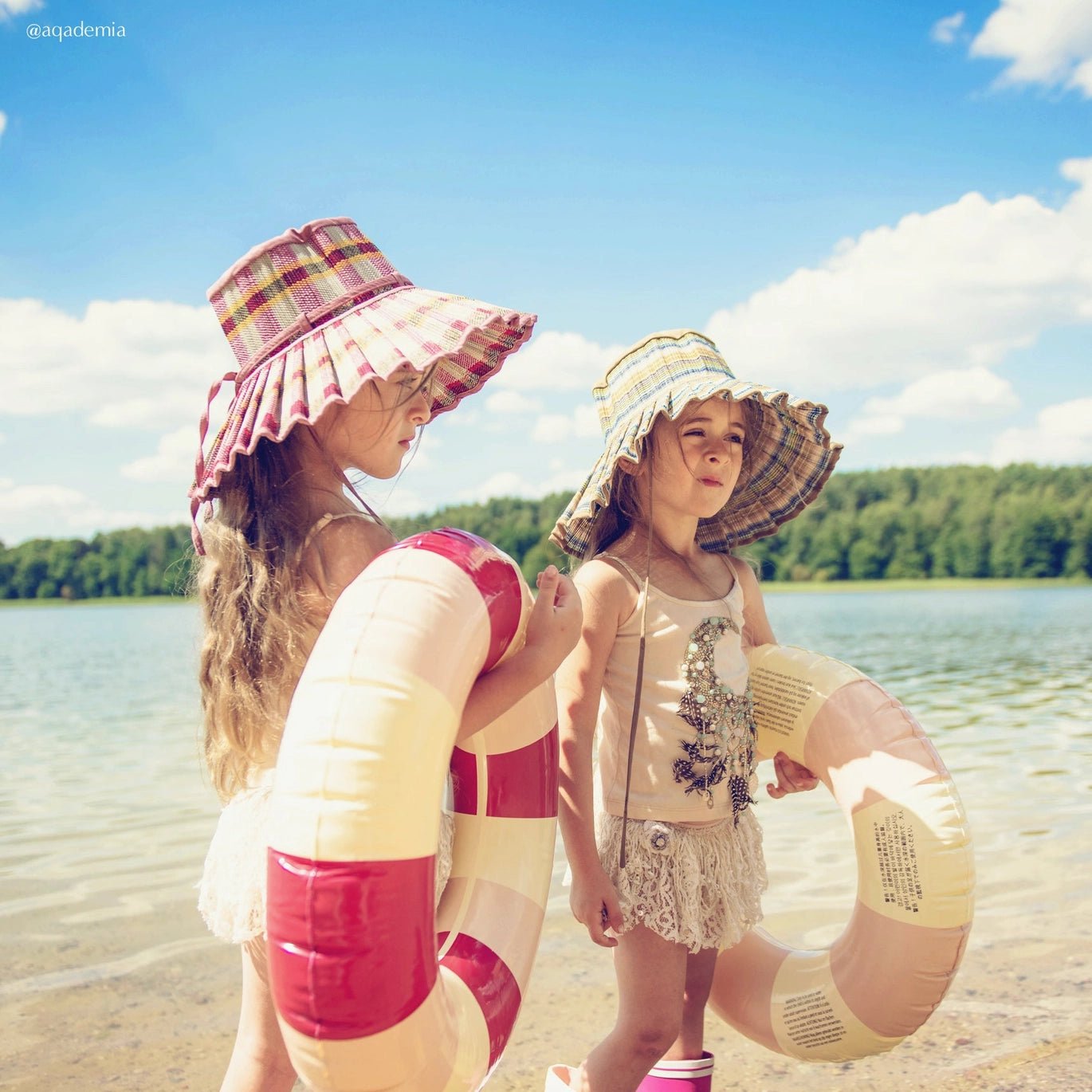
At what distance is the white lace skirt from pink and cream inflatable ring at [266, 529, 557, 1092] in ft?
0.96

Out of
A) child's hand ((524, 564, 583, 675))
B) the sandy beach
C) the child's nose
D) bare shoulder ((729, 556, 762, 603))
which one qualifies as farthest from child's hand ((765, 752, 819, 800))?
the child's nose

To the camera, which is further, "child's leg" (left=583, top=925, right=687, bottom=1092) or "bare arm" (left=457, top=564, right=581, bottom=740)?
"child's leg" (left=583, top=925, right=687, bottom=1092)

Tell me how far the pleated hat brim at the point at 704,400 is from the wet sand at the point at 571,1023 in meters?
1.40

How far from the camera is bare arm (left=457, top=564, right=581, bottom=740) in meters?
1.62

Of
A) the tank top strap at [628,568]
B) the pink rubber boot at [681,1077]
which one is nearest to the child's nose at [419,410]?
the tank top strap at [628,568]

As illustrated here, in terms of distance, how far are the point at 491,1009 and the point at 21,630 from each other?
33.9 m

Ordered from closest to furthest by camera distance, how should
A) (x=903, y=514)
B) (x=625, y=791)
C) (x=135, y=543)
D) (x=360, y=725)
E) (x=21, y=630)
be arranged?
(x=360, y=725) < (x=625, y=791) < (x=21, y=630) < (x=135, y=543) < (x=903, y=514)

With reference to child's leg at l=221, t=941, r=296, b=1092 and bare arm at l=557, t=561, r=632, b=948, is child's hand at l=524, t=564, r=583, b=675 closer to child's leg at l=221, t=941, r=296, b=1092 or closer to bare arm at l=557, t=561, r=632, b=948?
bare arm at l=557, t=561, r=632, b=948

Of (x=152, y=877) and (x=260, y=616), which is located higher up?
(x=260, y=616)

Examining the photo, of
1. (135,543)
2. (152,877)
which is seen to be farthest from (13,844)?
(135,543)

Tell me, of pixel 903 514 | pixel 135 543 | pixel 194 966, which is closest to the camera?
pixel 194 966

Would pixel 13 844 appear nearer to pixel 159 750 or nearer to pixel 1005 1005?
pixel 159 750

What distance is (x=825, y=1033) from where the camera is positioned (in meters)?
2.15

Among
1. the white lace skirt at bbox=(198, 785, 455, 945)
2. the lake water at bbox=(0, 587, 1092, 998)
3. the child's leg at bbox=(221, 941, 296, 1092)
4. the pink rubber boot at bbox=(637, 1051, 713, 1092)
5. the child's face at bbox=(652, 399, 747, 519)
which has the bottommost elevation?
the lake water at bbox=(0, 587, 1092, 998)
